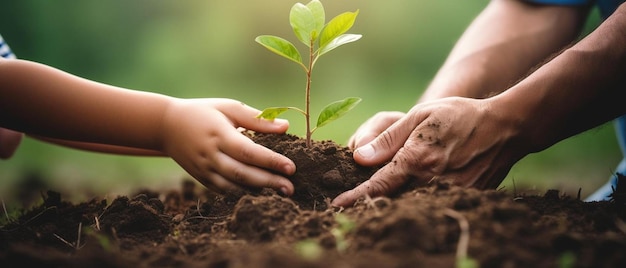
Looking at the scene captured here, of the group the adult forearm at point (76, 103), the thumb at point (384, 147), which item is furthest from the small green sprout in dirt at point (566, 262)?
the adult forearm at point (76, 103)

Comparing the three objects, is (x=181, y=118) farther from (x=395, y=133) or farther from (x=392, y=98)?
(x=392, y=98)

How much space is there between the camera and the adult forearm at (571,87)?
68.1 inches

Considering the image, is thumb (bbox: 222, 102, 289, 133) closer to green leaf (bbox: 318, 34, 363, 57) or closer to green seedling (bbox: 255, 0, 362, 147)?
green seedling (bbox: 255, 0, 362, 147)

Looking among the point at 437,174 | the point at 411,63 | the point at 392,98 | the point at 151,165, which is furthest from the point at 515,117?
the point at 411,63

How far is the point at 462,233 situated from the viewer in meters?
1.07

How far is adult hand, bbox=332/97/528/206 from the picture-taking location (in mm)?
1622

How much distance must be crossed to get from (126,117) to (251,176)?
1.66ft

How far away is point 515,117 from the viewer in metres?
1.74

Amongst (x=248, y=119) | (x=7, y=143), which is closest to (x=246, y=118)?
(x=248, y=119)

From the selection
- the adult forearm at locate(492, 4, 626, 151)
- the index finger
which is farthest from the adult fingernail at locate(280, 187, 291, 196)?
the adult forearm at locate(492, 4, 626, 151)

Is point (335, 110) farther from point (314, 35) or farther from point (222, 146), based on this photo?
point (222, 146)

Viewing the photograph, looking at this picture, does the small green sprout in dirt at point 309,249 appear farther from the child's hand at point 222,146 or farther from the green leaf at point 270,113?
the green leaf at point 270,113

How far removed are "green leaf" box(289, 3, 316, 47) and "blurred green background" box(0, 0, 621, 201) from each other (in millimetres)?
3520

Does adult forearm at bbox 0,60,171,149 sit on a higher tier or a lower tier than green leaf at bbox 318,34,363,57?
lower
